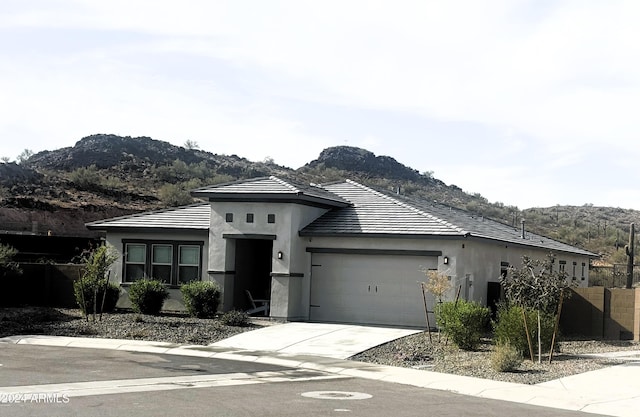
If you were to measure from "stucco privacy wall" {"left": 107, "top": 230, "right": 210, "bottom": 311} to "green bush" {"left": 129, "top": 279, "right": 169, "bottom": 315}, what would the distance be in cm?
163

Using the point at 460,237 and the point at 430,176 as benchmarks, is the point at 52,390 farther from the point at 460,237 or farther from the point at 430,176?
the point at 430,176

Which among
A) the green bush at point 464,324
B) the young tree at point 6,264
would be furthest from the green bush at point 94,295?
the green bush at point 464,324

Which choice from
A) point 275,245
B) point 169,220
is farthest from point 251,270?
point 169,220

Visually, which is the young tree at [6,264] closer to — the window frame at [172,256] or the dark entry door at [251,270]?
the window frame at [172,256]

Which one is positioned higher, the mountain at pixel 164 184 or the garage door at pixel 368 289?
the mountain at pixel 164 184

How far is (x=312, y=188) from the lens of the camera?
3080cm

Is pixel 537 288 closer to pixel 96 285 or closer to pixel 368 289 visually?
pixel 368 289

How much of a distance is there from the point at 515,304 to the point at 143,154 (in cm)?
6481

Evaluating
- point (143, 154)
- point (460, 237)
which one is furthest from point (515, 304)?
point (143, 154)

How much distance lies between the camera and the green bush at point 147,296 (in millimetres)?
28266

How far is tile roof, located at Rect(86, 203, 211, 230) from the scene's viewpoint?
100 feet

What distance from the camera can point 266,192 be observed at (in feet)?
92.5

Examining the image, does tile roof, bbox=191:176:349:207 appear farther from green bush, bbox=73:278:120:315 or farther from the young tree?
the young tree

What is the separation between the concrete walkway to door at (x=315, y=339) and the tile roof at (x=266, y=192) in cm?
445
